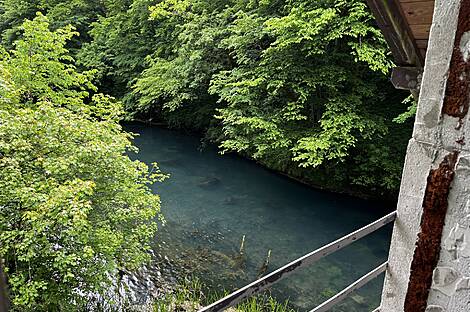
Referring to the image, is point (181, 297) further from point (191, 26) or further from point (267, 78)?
point (191, 26)

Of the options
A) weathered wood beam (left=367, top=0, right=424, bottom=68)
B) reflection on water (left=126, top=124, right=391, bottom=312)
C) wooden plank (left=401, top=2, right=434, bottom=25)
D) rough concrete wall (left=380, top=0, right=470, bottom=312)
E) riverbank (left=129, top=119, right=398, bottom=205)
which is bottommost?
reflection on water (left=126, top=124, right=391, bottom=312)

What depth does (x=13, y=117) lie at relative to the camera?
3938mm

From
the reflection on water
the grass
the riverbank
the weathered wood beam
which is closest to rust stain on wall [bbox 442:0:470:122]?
the weathered wood beam

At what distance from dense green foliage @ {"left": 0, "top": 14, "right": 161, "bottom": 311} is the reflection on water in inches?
70.7

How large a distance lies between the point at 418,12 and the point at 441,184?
3.68 feet

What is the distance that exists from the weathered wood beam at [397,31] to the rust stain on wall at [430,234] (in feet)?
3.19

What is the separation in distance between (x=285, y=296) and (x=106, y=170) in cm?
306

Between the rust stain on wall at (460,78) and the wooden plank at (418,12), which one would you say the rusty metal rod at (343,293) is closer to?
the rust stain on wall at (460,78)

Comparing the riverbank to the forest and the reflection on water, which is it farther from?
the reflection on water

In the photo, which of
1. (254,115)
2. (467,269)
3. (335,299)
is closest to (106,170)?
(335,299)

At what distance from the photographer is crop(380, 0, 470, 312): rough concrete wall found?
1.06 m

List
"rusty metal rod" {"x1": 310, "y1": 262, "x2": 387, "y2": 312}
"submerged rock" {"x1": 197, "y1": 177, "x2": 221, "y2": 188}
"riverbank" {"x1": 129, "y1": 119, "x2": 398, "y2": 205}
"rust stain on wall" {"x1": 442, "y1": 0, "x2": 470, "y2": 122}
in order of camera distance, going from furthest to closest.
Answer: "submerged rock" {"x1": 197, "y1": 177, "x2": 221, "y2": 188}
"riverbank" {"x1": 129, "y1": 119, "x2": 398, "y2": 205}
"rusty metal rod" {"x1": 310, "y1": 262, "x2": 387, "y2": 312}
"rust stain on wall" {"x1": 442, "y1": 0, "x2": 470, "y2": 122}

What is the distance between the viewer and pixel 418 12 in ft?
6.01

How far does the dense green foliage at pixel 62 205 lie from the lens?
3.51 metres
